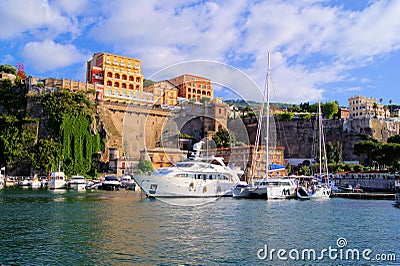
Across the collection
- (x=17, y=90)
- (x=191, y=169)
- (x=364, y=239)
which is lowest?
(x=364, y=239)

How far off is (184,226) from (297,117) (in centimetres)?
6643

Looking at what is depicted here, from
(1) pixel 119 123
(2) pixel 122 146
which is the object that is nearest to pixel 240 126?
(2) pixel 122 146

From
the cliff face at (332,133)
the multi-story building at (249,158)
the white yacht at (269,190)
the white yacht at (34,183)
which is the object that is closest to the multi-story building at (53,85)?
the white yacht at (34,183)

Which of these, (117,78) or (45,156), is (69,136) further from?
(117,78)

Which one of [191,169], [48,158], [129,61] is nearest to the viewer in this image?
[191,169]

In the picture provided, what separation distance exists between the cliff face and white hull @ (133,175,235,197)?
45.7 m

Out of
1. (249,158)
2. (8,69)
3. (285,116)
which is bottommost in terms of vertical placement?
(249,158)

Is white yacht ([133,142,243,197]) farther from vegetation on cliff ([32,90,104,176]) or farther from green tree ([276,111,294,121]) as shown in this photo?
green tree ([276,111,294,121])

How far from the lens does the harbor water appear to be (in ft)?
44.4

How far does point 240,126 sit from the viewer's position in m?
26.7

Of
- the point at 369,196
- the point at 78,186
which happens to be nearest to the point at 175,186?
the point at 369,196

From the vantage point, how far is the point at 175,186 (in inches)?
1297

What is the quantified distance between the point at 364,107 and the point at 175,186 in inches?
2887

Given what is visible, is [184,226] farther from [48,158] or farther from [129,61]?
[129,61]
